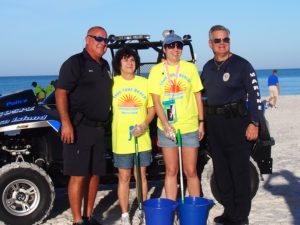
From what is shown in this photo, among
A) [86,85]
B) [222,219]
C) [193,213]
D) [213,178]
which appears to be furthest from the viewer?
[213,178]

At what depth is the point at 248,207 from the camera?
5406 mm

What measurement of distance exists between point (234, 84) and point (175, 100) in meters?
0.64

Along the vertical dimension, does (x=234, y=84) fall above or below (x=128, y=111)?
above

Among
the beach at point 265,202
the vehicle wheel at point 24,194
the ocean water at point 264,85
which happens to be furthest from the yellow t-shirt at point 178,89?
the ocean water at point 264,85

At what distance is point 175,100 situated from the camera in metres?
5.19

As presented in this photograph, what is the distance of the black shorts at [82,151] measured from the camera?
5160mm

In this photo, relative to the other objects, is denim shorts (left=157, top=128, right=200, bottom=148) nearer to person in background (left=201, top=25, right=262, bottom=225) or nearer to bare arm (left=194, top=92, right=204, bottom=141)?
bare arm (left=194, top=92, right=204, bottom=141)

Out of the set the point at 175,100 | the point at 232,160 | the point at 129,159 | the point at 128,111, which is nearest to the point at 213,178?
the point at 232,160

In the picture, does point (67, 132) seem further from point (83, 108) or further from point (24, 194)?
point (24, 194)

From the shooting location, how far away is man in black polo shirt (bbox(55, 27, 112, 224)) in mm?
5039

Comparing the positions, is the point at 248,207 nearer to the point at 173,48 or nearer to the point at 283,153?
the point at 173,48

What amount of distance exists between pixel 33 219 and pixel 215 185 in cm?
225

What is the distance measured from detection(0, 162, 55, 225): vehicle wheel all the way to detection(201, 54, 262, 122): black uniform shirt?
2165 millimetres

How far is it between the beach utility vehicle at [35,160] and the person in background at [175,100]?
82 cm
